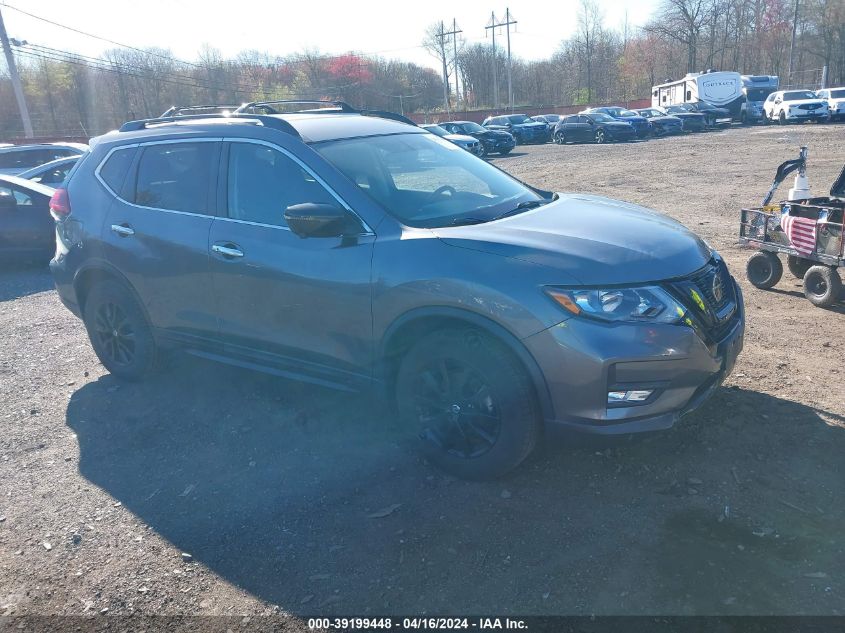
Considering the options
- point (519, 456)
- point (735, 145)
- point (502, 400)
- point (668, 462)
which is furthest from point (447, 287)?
point (735, 145)

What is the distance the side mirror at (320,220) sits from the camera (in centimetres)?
367

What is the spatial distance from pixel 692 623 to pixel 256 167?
3.40 metres

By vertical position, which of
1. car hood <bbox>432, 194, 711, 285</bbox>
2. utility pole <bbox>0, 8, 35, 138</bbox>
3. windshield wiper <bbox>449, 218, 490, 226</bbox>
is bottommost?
car hood <bbox>432, 194, 711, 285</bbox>

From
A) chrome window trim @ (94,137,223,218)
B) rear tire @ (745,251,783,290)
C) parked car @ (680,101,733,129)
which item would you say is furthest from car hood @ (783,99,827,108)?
chrome window trim @ (94,137,223,218)

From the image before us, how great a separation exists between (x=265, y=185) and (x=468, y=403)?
6.16 ft

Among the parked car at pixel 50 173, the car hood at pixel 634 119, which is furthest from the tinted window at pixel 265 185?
the car hood at pixel 634 119

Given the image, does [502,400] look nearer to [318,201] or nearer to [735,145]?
[318,201]

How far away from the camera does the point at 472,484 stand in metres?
3.65

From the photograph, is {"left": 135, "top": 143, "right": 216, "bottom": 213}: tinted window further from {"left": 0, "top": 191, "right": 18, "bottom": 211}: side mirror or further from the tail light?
{"left": 0, "top": 191, "right": 18, "bottom": 211}: side mirror

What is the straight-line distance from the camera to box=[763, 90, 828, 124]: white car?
35213mm

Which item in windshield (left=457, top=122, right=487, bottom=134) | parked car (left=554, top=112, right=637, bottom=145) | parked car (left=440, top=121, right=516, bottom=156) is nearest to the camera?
parked car (left=440, top=121, right=516, bottom=156)

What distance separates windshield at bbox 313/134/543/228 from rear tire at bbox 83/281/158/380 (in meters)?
2.09

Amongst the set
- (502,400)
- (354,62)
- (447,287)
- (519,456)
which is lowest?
(519,456)

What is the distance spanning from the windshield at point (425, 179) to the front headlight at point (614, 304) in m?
0.93
